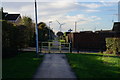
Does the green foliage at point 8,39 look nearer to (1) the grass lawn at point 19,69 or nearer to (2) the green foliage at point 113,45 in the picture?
(1) the grass lawn at point 19,69

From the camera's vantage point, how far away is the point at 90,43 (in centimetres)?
2298

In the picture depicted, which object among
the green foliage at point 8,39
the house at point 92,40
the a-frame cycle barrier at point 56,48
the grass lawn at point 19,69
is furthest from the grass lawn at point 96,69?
the house at point 92,40

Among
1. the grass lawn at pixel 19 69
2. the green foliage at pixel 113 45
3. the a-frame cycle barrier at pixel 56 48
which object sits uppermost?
the green foliage at pixel 113 45

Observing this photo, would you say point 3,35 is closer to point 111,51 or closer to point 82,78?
point 82,78

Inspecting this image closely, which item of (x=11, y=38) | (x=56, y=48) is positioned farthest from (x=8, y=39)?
(x=56, y=48)

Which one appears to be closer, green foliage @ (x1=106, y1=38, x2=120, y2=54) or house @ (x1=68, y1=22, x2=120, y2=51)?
green foliage @ (x1=106, y1=38, x2=120, y2=54)

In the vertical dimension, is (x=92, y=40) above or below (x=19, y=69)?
above

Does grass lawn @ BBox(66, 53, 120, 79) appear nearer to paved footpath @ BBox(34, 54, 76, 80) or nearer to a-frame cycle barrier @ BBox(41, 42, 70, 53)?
paved footpath @ BBox(34, 54, 76, 80)

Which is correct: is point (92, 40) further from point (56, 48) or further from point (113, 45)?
point (113, 45)

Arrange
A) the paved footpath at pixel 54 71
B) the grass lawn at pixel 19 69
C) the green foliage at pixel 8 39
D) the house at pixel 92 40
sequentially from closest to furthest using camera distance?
the grass lawn at pixel 19 69 < the paved footpath at pixel 54 71 < the green foliage at pixel 8 39 < the house at pixel 92 40

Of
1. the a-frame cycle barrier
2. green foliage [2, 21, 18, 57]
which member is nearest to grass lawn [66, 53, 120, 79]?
green foliage [2, 21, 18, 57]

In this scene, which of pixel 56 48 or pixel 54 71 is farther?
pixel 56 48

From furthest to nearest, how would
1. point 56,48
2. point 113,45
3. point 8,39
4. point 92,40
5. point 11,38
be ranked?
Answer: point 92,40, point 56,48, point 113,45, point 11,38, point 8,39

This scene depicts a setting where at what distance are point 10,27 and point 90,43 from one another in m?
13.2
